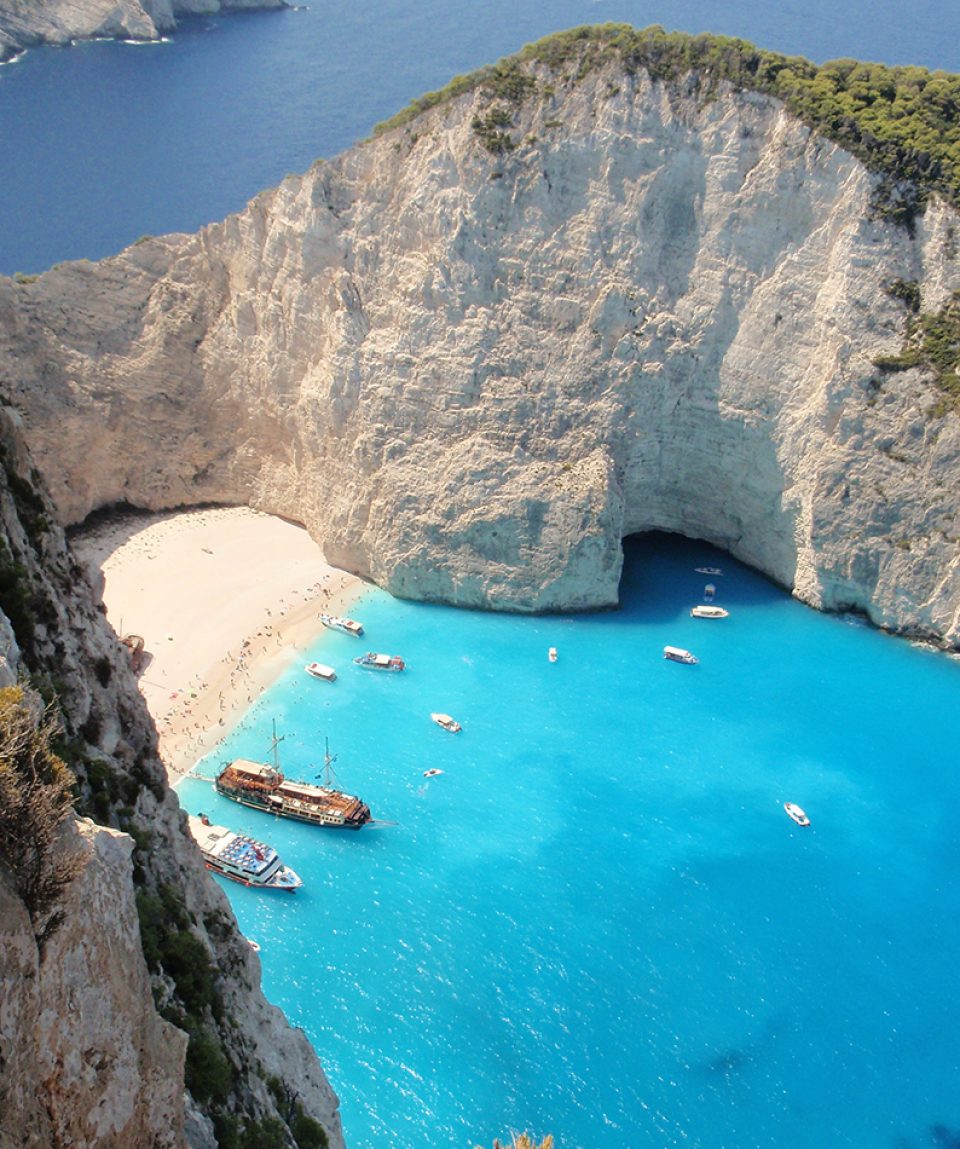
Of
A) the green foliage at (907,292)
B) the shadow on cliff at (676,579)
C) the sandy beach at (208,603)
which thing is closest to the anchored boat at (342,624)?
the sandy beach at (208,603)

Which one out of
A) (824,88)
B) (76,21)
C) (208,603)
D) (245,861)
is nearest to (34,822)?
(245,861)

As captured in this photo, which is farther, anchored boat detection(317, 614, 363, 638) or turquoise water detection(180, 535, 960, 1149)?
anchored boat detection(317, 614, 363, 638)

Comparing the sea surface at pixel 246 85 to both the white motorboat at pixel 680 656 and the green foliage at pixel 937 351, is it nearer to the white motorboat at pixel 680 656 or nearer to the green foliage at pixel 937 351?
the white motorboat at pixel 680 656

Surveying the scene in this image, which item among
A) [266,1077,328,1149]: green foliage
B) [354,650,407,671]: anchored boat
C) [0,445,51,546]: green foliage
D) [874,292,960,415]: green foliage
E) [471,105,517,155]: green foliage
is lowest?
[354,650,407,671]: anchored boat

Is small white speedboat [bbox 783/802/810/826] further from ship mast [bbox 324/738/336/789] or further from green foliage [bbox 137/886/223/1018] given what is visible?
green foliage [bbox 137/886/223/1018]

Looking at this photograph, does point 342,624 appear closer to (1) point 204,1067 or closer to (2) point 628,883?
(2) point 628,883

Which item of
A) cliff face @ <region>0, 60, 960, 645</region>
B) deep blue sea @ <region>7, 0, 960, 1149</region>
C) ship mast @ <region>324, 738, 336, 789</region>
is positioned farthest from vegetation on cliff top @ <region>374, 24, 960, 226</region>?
ship mast @ <region>324, 738, 336, 789</region>
